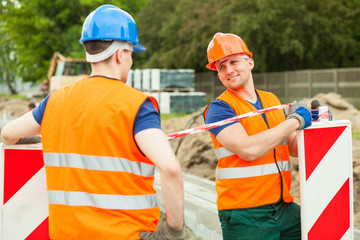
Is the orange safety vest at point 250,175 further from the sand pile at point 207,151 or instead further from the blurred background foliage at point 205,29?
the blurred background foliage at point 205,29

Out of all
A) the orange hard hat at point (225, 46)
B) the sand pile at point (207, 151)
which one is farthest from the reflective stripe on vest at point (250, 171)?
the sand pile at point (207, 151)

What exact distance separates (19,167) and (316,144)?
6.42 ft

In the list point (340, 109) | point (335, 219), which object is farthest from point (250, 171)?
point (340, 109)

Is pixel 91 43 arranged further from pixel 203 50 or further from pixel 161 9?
pixel 161 9

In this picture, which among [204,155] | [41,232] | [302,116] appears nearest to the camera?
[302,116]

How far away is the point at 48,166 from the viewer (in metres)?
2.27

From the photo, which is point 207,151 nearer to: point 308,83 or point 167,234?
point 167,234

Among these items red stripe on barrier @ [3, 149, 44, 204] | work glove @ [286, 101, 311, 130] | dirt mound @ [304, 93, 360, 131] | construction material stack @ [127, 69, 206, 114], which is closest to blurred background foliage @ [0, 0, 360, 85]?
construction material stack @ [127, 69, 206, 114]

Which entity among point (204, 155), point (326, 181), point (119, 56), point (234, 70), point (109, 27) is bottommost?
point (204, 155)

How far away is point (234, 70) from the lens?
328cm

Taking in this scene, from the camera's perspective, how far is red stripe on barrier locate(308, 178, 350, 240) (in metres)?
2.99

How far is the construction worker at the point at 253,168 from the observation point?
9.57ft

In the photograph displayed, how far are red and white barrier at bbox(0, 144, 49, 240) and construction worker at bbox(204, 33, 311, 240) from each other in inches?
47.0

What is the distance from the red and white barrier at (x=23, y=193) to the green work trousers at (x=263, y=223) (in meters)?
1.25
